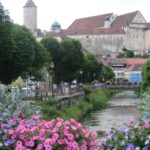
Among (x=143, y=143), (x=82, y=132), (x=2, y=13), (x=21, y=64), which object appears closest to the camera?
(x=143, y=143)

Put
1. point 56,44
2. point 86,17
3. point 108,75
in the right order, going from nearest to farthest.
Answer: point 56,44 → point 108,75 → point 86,17

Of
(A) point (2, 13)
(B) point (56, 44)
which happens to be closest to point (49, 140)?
(A) point (2, 13)

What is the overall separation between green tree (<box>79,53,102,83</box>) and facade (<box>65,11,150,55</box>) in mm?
69050

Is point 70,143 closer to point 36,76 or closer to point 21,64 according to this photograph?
point 21,64

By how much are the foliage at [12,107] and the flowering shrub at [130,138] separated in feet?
6.44

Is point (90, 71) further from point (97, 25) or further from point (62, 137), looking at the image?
point (97, 25)

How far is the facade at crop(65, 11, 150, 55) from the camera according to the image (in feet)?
510

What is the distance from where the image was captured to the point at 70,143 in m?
7.82

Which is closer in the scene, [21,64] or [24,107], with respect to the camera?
[24,107]

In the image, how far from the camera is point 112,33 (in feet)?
515

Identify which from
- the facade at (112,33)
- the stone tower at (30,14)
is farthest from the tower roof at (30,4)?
the facade at (112,33)

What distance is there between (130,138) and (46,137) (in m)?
1.21

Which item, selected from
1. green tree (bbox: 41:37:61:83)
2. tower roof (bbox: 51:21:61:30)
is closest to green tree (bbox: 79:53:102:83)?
green tree (bbox: 41:37:61:83)

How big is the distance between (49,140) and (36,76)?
1857 inches
